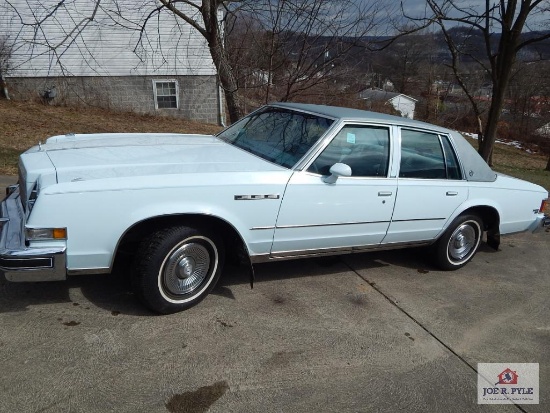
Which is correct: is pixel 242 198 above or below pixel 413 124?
below

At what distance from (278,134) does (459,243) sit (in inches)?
92.9

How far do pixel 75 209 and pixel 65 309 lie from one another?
2.94 feet

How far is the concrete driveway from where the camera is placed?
244 cm

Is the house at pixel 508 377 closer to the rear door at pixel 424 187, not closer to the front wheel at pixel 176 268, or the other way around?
the rear door at pixel 424 187

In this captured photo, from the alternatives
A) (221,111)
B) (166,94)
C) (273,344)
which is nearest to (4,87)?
(166,94)

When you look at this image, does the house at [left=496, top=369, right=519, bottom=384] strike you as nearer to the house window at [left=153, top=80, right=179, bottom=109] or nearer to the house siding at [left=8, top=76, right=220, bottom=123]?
the house siding at [left=8, top=76, right=220, bottom=123]

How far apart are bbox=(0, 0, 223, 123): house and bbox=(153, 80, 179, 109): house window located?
0.04 m

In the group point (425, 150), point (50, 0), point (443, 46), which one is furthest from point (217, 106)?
point (425, 150)

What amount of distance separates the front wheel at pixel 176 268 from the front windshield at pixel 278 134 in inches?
37.3

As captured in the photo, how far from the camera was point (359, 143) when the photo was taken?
3.78 m

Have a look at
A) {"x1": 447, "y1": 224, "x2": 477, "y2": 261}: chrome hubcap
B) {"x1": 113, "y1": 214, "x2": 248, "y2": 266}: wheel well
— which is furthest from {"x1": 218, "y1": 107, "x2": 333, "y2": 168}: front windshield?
{"x1": 447, "y1": 224, "x2": 477, "y2": 261}: chrome hubcap

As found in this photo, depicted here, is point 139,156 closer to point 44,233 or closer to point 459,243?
point 44,233

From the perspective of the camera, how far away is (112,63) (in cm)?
1531

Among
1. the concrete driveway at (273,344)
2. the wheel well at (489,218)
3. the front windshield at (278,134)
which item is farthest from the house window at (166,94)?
the wheel well at (489,218)
